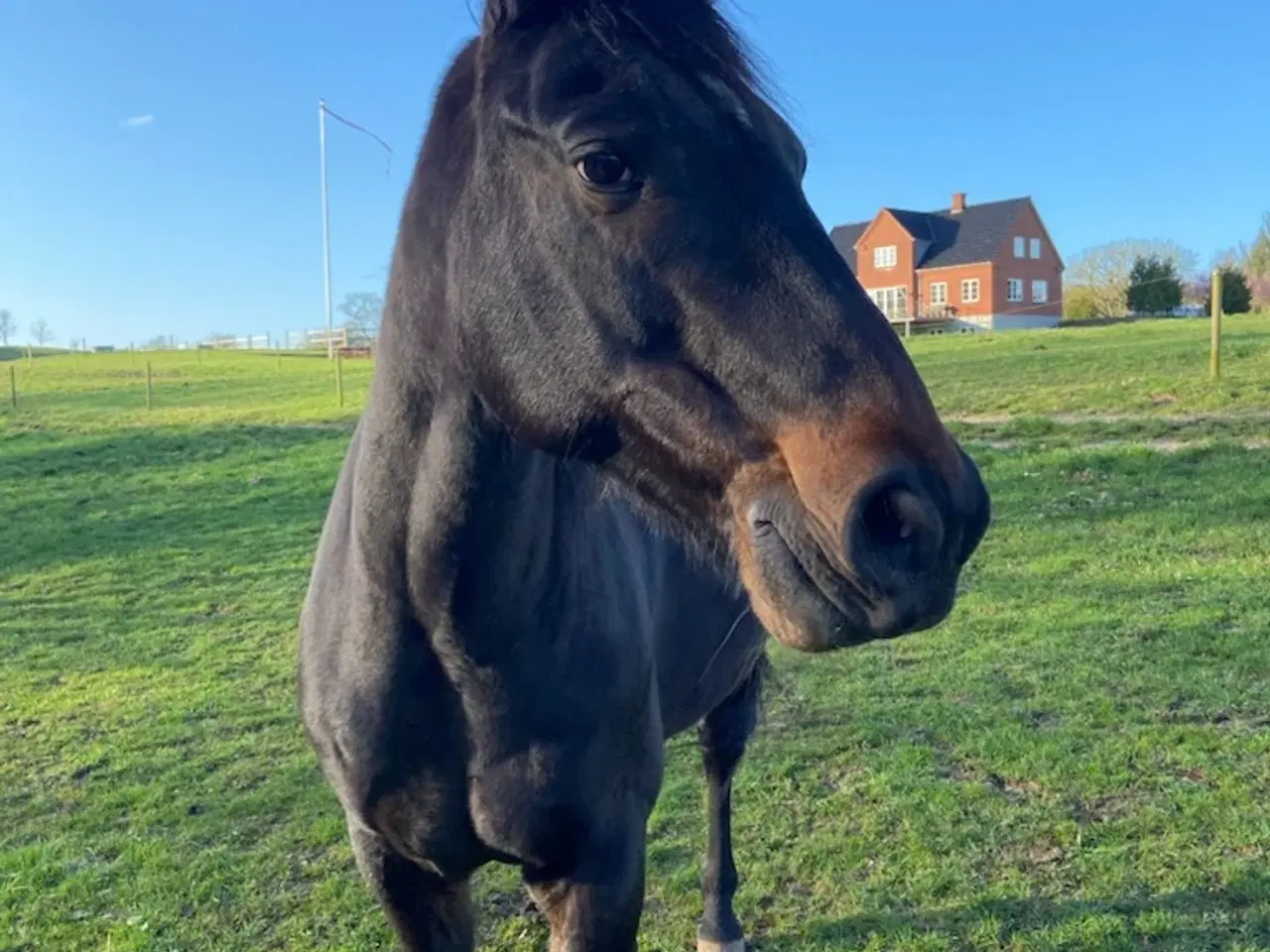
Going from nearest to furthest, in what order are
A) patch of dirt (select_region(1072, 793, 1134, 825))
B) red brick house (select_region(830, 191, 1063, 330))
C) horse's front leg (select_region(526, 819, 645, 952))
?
horse's front leg (select_region(526, 819, 645, 952)), patch of dirt (select_region(1072, 793, 1134, 825)), red brick house (select_region(830, 191, 1063, 330))

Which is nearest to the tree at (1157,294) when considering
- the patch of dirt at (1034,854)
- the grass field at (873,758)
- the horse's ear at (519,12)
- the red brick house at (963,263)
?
the red brick house at (963,263)

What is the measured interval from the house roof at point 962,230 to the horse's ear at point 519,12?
53.0 m

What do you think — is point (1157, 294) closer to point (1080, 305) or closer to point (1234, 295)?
point (1080, 305)

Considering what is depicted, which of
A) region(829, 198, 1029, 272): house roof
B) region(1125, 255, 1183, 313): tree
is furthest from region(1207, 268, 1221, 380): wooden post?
region(829, 198, 1029, 272): house roof

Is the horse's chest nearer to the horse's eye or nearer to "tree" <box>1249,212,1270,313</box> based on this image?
the horse's eye

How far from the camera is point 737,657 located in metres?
3.61

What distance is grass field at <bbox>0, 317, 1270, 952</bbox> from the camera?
3.79m

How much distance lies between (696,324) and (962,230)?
58.3 meters

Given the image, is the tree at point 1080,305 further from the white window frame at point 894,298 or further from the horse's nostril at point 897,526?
the horse's nostril at point 897,526

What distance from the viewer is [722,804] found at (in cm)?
393

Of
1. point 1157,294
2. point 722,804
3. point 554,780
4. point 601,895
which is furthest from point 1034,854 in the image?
point 1157,294

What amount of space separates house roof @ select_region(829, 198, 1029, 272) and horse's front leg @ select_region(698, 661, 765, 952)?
51.1m

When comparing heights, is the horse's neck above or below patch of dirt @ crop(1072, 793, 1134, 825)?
above

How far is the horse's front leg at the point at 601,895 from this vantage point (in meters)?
2.24
